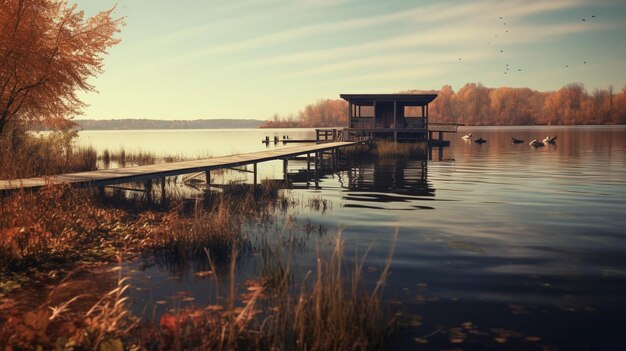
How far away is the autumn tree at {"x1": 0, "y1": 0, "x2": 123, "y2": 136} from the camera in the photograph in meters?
15.6

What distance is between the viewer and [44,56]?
54.0 feet

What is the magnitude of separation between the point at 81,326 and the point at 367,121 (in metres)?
39.3

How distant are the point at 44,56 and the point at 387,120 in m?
31.6

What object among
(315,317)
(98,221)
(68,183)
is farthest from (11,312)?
(68,183)

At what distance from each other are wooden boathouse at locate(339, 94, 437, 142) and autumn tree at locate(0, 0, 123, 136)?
24.8m

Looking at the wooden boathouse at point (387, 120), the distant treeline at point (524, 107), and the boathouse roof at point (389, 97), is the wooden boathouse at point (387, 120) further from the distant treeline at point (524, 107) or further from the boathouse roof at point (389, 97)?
the distant treeline at point (524, 107)

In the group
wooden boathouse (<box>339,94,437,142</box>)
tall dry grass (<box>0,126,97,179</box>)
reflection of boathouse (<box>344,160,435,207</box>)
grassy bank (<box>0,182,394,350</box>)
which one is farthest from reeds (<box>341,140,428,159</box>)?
grassy bank (<box>0,182,394,350</box>)

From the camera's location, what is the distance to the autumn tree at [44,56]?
15.6 m

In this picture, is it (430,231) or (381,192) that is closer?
(430,231)

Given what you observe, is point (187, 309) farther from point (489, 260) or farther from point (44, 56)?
point (44, 56)

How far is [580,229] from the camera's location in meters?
11.2

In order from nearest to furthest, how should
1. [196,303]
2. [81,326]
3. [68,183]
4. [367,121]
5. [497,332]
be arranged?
[81,326] → [497,332] → [196,303] → [68,183] → [367,121]

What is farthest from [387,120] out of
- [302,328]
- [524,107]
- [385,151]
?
[524,107]

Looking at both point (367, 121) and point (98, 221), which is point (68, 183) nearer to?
point (98, 221)
